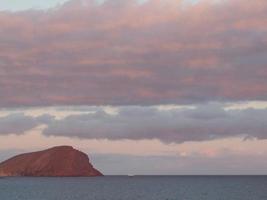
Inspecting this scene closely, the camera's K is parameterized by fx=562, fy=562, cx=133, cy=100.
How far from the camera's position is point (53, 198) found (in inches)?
5492

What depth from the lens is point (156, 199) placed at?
136 metres

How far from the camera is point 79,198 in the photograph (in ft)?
461

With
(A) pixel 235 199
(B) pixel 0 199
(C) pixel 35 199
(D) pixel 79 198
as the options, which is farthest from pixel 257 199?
(B) pixel 0 199

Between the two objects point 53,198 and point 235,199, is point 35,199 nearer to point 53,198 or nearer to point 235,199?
point 53,198

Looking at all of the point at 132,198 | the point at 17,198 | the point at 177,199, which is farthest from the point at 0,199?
the point at 177,199

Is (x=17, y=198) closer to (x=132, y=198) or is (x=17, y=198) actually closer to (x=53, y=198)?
(x=53, y=198)

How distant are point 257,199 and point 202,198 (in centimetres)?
1339

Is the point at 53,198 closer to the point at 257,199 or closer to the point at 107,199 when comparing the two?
the point at 107,199

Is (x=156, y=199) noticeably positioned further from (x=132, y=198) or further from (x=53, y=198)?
(x=53, y=198)

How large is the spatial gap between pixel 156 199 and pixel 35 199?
29.1 meters

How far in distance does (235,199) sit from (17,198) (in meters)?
53.2

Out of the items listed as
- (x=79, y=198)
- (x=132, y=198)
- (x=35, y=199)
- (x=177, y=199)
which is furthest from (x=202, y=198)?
(x=35, y=199)

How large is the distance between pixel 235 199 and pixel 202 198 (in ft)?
30.0

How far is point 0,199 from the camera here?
134 metres
